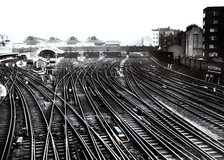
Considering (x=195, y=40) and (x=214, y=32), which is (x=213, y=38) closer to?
(x=214, y=32)

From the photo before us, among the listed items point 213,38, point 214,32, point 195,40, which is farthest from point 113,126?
point 195,40

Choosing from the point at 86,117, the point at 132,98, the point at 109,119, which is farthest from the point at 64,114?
the point at 132,98

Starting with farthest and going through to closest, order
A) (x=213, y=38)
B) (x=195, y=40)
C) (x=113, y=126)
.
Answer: (x=195, y=40) → (x=213, y=38) → (x=113, y=126)

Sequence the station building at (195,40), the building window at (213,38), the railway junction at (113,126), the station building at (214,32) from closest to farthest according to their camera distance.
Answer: the railway junction at (113,126), the station building at (214,32), the building window at (213,38), the station building at (195,40)

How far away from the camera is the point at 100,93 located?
69.0 feet

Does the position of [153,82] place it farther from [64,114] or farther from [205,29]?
[205,29]

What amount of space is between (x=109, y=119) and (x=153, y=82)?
527 inches

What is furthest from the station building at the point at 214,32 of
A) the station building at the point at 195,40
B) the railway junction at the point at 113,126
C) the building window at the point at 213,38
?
the railway junction at the point at 113,126

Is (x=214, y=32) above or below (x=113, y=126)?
above

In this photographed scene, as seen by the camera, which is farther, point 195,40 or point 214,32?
point 195,40

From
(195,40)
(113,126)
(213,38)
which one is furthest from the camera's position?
(195,40)

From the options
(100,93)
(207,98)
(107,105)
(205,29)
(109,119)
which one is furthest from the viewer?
(205,29)

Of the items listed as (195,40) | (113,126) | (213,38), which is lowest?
(113,126)

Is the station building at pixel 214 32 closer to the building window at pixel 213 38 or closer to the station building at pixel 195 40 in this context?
the building window at pixel 213 38
